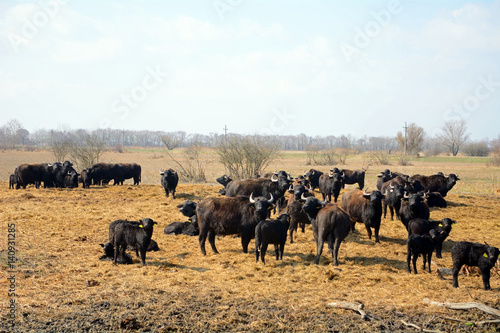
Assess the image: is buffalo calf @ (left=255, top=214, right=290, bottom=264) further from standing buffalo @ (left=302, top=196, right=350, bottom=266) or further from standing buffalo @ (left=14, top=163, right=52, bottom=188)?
standing buffalo @ (left=14, top=163, right=52, bottom=188)

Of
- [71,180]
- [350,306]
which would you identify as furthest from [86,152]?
[350,306]

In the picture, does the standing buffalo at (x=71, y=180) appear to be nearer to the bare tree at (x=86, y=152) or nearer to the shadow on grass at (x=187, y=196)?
the shadow on grass at (x=187, y=196)

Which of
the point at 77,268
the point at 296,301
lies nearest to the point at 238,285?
the point at 296,301

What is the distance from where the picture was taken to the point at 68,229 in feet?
41.6

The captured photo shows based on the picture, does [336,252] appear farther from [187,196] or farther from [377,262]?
[187,196]

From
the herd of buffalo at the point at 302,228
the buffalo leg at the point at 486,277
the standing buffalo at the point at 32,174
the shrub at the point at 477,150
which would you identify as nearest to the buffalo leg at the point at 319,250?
the herd of buffalo at the point at 302,228

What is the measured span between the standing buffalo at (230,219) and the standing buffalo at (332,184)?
26.5 feet

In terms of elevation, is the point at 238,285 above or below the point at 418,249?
below

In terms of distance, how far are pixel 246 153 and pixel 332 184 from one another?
9.68 m

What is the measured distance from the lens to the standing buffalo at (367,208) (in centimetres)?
1142

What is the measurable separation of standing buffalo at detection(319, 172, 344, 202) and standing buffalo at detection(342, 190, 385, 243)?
488cm

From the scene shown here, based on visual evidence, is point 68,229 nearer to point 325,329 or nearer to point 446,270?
point 325,329

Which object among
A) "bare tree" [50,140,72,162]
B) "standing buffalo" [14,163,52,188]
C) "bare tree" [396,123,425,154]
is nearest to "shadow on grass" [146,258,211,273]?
"standing buffalo" [14,163,52,188]

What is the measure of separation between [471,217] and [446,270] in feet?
24.8
